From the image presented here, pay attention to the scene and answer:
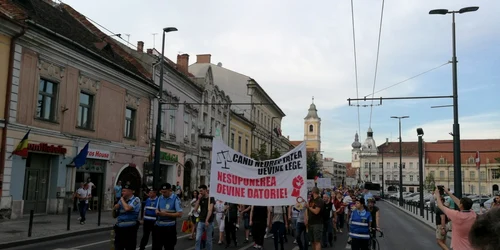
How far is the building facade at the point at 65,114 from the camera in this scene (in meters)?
17.9

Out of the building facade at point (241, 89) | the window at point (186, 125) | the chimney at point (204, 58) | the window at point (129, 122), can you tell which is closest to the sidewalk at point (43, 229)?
the window at point (129, 122)

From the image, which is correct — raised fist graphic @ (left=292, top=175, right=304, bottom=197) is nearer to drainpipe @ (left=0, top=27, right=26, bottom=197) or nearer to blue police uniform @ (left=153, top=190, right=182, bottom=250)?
blue police uniform @ (left=153, top=190, right=182, bottom=250)

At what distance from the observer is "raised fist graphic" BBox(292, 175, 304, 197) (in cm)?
984

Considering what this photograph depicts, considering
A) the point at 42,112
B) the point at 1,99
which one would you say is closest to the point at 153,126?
the point at 42,112

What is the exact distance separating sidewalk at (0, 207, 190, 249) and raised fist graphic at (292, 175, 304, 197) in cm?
745

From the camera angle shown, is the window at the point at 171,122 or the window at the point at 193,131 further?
the window at the point at 193,131

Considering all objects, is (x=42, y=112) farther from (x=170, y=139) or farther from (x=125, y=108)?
(x=170, y=139)

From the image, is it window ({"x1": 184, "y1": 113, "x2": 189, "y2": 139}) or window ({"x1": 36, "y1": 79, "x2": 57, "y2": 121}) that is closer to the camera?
window ({"x1": 36, "y1": 79, "x2": 57, "y2": 121})

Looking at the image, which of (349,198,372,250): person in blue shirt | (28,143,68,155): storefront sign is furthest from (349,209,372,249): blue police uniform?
(28,143,68,155): storefront sign

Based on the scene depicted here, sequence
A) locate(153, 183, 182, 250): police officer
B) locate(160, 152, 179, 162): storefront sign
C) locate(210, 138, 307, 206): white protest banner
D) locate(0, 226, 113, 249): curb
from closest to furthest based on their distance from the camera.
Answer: locate(153, 183, 182, 250): police officer → locate(210, 138, 307, 206): white protest banner → locate(0, 226, 113, 249): curb → locate(160, 152, 179, 162): storefront sign

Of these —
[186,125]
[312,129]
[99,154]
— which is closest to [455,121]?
[99,154]

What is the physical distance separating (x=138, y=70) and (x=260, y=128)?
105 ft

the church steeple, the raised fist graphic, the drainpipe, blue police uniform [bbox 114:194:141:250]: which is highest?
the church steeple

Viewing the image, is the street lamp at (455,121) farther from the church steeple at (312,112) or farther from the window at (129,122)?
the church steeple at (312,112)
